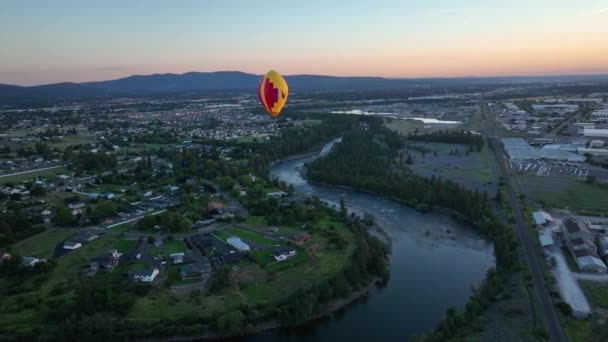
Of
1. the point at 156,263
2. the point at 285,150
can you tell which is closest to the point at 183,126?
the point at 285,150

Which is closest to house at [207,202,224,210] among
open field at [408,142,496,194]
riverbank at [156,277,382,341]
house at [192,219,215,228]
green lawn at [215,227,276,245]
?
house at [192,219,215,228]

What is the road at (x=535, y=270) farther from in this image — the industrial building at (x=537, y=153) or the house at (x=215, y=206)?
the house at (x=215, y=206)

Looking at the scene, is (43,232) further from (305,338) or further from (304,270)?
(305,338)

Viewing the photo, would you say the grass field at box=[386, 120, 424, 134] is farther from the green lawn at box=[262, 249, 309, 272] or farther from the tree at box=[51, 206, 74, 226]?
the tree at box=[51, 206, 74, 226]

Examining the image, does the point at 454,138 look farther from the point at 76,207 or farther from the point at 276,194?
the point at 76,207

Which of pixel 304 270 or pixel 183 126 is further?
pixel 183 126

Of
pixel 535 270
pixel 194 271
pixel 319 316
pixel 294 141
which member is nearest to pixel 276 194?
pixel 194 271
